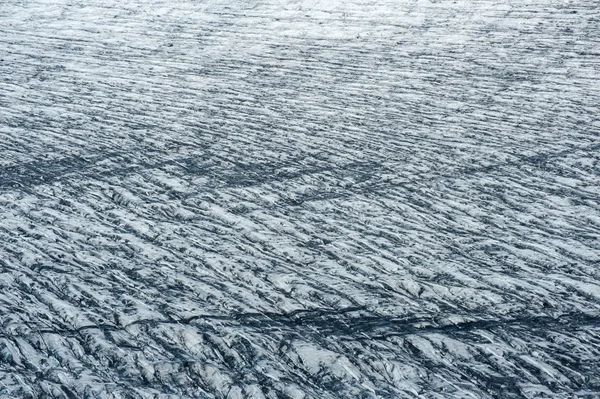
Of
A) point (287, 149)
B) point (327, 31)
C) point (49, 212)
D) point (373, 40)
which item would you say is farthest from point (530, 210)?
point (327, 31)

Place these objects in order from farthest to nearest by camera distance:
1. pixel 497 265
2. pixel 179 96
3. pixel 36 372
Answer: pixel 179 96 → pixel 497 265 → pixel 36 372

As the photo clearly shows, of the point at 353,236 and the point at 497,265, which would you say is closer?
the point at 497,265

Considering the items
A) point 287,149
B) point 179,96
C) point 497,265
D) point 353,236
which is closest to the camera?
point 497,265

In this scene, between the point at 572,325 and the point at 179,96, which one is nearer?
the point at 572,325

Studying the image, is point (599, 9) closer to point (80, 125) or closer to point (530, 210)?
point (530, 210)

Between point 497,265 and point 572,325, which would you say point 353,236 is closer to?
point 497,265

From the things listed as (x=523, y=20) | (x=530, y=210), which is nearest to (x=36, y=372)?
(x=530, y=210)
